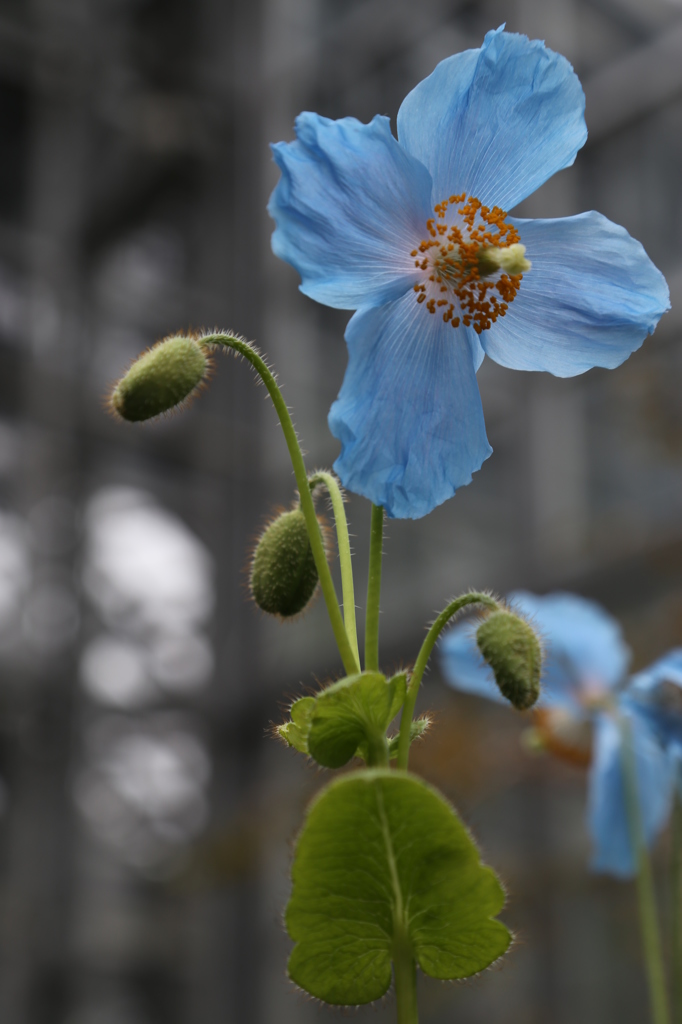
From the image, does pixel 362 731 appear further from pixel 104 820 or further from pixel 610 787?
pixel 104 820

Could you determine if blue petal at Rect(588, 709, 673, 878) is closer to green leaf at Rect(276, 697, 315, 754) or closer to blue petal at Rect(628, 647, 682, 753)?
blue petal at Rect(628, 647, 682, 753)

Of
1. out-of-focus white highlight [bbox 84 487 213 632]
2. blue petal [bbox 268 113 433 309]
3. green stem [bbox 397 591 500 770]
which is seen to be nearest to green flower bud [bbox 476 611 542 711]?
green stem [bbox 397 591 500 770]

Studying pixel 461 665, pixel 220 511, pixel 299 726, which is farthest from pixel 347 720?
pixel 220 511

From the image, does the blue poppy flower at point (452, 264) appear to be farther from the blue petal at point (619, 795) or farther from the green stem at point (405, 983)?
the blue petal at point (619, 795)

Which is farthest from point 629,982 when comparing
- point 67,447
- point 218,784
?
point 67,447

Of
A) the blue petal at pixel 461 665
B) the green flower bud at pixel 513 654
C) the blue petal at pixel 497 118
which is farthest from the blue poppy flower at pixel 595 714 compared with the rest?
the blue petal at pixel 497 118

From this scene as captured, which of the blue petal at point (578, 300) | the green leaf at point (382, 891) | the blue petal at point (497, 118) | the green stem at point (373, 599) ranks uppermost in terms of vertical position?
the blue petal at point (497, 118)
